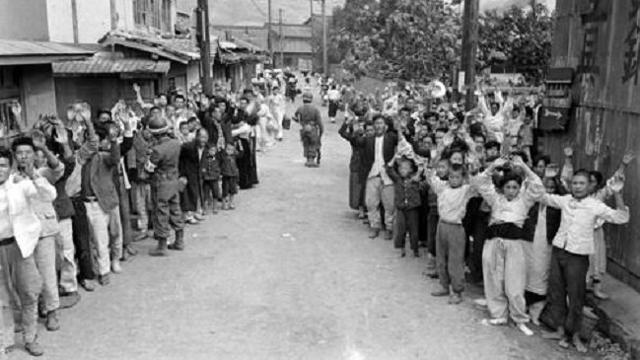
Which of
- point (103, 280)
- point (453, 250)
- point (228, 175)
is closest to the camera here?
point (453, 250)

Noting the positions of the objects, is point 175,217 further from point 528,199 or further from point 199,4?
point 199,4

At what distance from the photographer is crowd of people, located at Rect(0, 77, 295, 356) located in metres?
5.43

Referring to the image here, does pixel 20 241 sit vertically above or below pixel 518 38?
below

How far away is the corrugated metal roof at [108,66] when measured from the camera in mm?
11805

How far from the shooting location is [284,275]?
24.9ft

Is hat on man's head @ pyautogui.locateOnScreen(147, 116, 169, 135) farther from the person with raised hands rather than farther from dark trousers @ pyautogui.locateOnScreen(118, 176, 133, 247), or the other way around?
the person with raised hands

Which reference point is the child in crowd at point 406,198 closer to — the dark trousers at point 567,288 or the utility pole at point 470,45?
the dark trousers at point 567,288

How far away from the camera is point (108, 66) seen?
1239 centimetres

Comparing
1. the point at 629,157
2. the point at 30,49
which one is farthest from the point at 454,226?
the point at 30,49

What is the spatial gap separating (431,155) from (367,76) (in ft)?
61.2

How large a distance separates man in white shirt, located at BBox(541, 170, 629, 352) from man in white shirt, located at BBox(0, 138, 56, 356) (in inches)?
176

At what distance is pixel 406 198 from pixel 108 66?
6.97m

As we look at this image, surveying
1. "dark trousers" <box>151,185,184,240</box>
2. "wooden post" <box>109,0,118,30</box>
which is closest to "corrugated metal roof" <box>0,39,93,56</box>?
"dark trousers" <box>151,185,184,240</box>

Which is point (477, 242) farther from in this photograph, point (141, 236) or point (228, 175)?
point (228, 175)
